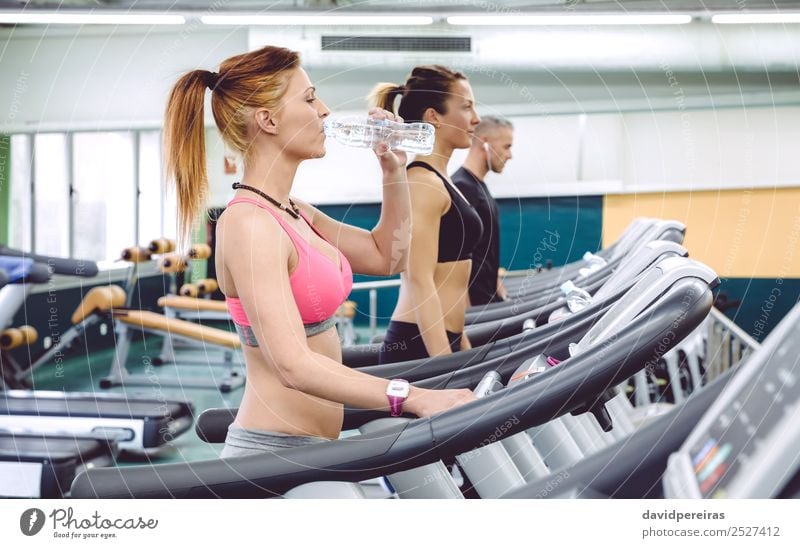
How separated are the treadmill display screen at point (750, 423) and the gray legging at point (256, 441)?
2.43 feet

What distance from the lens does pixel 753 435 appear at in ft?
1.90

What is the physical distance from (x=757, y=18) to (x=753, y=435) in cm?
113

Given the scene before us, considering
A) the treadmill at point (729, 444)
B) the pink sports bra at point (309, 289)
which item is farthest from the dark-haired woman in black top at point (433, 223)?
the treadmill at point (729, 444)

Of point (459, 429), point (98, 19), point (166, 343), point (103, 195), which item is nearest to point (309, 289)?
point (459, 429)

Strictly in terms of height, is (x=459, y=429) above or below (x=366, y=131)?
below

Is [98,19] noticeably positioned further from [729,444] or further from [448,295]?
[729,444]

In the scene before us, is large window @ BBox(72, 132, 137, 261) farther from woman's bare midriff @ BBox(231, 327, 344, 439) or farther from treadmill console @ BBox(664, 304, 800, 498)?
treadmill console @ BBox(664, 304, 800, 498)

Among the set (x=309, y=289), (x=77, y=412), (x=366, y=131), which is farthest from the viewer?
(x=77, y=412)

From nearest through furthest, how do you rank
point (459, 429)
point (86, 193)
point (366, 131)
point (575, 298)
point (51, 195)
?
point (459, 429) < point (366, 131) < point (575, 298) < point (51, 195) < point (86, 193)

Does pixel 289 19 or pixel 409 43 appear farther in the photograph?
pixel 409 43

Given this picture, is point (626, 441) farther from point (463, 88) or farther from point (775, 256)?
point (463, 88)

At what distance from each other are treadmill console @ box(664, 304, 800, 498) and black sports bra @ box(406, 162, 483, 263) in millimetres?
1180

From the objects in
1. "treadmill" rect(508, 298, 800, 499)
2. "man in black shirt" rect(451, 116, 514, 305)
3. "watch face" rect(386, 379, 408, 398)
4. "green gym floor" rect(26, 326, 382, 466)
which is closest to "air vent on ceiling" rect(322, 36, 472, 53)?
"man in black shirt" rect(451, 116, 514, 305)

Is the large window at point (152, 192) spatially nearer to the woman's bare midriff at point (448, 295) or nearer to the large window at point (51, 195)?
the large window at point (51, 195)
